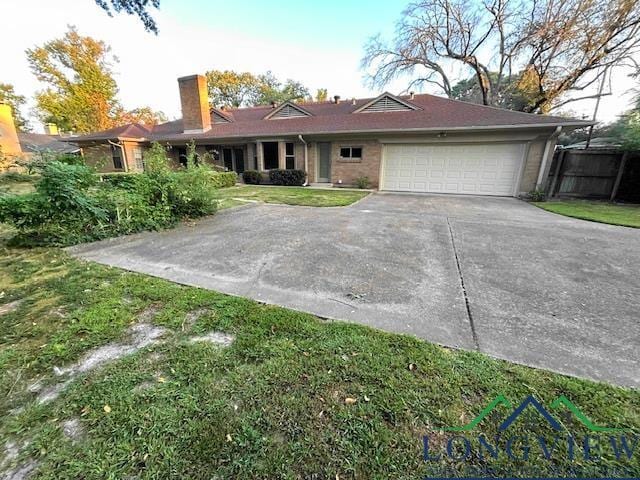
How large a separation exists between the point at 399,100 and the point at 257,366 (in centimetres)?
1504

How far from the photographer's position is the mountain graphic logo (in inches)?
60.9

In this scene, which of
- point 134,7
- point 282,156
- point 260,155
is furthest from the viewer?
point 260,155

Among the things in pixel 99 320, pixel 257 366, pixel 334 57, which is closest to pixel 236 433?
pixel 257 366

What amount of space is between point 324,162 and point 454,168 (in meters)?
6.16

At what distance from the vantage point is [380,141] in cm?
1267

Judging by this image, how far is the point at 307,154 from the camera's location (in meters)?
14.3

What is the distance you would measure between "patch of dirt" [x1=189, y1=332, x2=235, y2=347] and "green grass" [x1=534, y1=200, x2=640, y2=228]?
928 centimetres

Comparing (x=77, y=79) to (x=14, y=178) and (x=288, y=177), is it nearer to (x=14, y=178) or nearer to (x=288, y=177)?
(x=288, y=177)

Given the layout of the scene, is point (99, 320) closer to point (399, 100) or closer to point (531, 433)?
point (531, 433)

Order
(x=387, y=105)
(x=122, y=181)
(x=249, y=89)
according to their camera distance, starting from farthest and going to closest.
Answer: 1. (x=249, y=89)
2. (x=387, y=105)
3. (x=122, y=181)

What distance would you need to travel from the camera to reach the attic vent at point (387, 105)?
13.9m

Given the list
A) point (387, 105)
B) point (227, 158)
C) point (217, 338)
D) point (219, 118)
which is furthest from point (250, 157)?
point (217, 338)

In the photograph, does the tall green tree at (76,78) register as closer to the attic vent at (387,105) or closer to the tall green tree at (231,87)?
the tall green tree at (231,87)

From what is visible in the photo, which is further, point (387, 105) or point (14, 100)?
point (14, 100)
